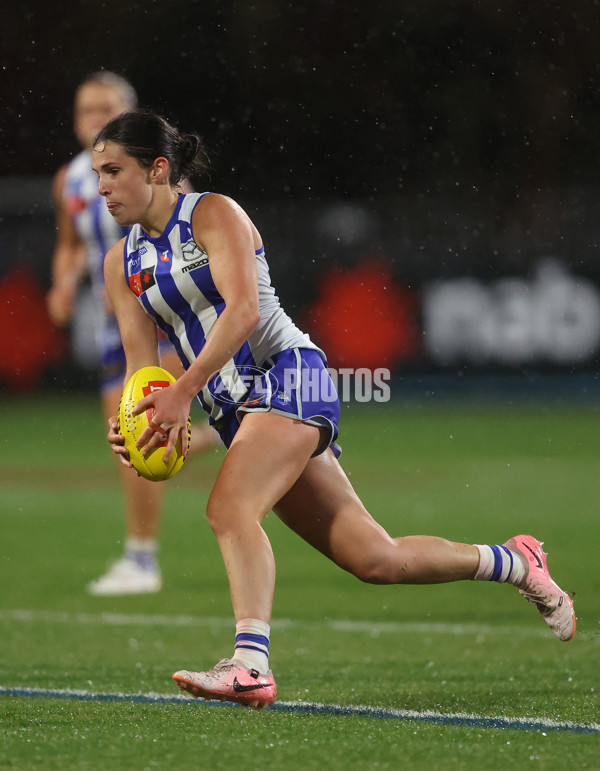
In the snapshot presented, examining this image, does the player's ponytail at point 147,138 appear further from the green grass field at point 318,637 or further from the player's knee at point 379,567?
the green grass field at point 318,637

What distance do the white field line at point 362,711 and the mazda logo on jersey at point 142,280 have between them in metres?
1.24

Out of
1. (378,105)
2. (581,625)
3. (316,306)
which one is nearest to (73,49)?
(378,105)

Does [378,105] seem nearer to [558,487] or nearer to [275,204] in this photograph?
[275,204]

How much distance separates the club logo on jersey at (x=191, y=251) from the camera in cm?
379

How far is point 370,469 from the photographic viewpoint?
479 inches

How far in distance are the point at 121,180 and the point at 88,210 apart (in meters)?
3.43

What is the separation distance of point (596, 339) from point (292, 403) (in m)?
12.0

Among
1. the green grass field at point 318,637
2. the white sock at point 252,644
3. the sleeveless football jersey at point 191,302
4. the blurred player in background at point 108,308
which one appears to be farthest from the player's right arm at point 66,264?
the white sock at point 252,644

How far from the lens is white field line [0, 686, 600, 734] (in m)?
3.63

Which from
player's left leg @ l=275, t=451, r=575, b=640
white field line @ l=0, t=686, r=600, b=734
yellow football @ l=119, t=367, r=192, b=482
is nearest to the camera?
white field line @ l=0, t=686, r=600, b=734

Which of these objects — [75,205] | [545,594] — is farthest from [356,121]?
[545,594]

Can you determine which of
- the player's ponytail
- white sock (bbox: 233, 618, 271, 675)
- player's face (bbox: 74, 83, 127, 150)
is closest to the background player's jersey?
player's face (bbox: 74, 83, 127, 150)

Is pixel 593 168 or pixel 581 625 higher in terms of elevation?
pixel 593 168

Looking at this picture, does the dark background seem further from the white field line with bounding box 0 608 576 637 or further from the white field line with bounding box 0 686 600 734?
the white field line with bounding box 0 686 600 734
